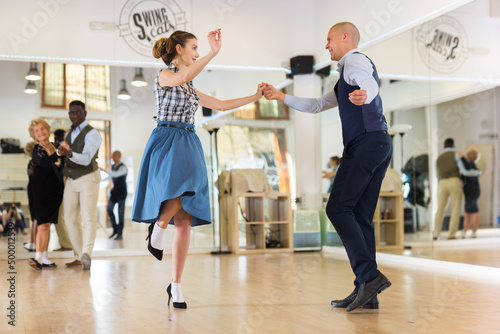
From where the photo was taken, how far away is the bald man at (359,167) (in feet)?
9.39

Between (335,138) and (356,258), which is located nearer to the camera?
(356,258)

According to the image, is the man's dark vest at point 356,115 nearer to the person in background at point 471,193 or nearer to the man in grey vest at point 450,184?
the person in background at point 471,193

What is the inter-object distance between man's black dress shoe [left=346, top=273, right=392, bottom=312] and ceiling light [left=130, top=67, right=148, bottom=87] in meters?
5.04

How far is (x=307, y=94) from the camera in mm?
7504

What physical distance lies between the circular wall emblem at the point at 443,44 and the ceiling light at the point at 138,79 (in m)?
3.31

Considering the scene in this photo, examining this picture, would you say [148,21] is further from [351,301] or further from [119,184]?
[351,301]

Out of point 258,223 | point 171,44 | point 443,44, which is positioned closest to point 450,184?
point 443,44

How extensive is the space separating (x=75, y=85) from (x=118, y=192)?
1375mm

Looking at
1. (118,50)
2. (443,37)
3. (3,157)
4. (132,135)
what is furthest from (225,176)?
(443,37)

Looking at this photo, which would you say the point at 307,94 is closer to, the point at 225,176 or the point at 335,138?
the point at 335,138

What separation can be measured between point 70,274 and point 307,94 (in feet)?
12.8

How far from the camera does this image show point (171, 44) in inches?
127

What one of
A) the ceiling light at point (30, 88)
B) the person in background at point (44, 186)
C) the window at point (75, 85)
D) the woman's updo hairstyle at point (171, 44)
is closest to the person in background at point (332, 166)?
the window at point (75, 85)

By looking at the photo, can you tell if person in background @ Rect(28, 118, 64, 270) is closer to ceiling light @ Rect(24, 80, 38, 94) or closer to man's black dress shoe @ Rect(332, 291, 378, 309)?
ceiling light @ Rect(24, 80, 38, 94)
